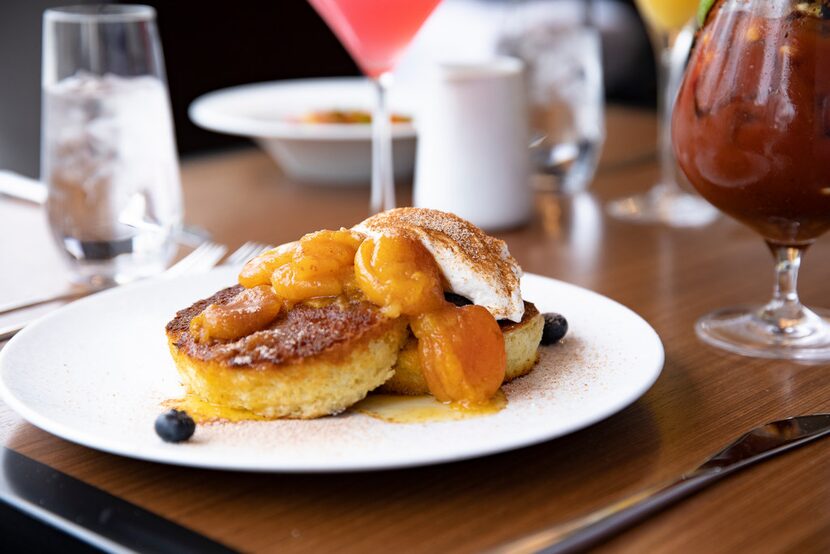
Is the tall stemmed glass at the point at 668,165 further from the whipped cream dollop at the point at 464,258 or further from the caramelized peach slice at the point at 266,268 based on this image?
the caramelized peach slice at the point at 266,268

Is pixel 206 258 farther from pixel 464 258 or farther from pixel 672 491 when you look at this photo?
pixel 672 491

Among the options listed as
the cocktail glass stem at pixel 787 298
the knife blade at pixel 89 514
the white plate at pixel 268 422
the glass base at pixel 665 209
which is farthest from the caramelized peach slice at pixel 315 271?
the glass base at pixel 665 209

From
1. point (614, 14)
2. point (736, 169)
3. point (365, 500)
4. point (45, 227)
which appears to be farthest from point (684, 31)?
point (614, 14)

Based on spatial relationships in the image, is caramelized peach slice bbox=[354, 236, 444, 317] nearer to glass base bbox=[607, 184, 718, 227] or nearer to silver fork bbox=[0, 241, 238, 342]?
silver fork bbox=[0, 241, 238, 342]

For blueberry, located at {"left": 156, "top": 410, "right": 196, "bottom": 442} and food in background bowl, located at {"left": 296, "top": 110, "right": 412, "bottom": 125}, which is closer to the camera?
blueberry, located at {"left": 156, "top": 410, "right": 196, "bottom": 442}

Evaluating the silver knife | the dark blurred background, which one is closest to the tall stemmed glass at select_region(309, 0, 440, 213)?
the silver knife

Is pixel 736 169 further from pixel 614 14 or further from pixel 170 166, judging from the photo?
pixel 614 14

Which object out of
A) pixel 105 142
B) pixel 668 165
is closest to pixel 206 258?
pixel 105 142
